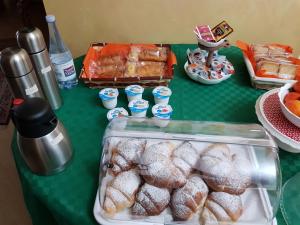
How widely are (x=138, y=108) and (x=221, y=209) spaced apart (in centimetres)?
45

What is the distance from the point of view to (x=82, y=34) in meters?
1.57

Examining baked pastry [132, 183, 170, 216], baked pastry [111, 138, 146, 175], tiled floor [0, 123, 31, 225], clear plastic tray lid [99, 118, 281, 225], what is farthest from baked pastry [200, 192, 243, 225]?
tiled floor [0, 123, 31, 225]

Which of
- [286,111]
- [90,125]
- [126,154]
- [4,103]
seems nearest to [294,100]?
[286,111]

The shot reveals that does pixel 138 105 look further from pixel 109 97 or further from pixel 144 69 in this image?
pixel 144 69

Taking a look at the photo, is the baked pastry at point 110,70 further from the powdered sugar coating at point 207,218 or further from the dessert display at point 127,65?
the powdered sugar coating at point 207,218

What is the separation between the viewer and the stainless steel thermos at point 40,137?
68cm

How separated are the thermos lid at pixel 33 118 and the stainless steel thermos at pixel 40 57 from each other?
0.26 meters

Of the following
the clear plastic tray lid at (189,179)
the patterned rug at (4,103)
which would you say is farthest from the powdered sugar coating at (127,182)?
the patterned rug at (4,103)

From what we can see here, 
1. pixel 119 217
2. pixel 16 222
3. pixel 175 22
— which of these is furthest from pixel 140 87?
pixel 16 222

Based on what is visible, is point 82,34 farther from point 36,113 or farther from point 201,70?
point 36,113

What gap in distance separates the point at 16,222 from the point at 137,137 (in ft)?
3.70

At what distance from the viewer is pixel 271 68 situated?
1092 millimetres

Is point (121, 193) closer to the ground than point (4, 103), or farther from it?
farther from it

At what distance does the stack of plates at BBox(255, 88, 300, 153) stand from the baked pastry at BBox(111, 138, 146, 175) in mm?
408
